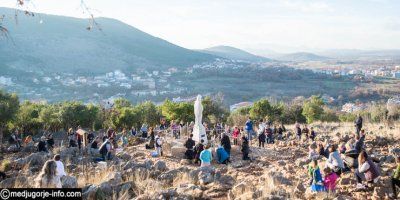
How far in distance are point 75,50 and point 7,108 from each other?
123m

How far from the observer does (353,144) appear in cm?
1438

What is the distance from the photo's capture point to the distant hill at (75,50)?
128 metres

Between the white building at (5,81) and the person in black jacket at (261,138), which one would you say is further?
the white building at (5,81)

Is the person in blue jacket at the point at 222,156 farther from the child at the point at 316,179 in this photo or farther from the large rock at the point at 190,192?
the large rock at the point at 190,192

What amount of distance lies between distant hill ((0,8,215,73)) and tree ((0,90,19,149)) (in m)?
93.3

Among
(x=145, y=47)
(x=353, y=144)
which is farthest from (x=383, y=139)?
(x=145, y=47)

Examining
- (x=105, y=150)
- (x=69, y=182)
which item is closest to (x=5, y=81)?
(x=105, y=150)

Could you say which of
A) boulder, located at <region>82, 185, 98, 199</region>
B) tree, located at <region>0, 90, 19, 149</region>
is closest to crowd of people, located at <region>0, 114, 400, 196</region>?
boulder, located at <region>82, 185, 98, 199</region>

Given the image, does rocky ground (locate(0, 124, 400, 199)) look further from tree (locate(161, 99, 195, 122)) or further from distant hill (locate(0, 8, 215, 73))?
distant hill (locate(0, 8, 215, 73))

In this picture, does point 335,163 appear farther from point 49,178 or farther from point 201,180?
point 49,178

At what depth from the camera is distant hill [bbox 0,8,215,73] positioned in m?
128

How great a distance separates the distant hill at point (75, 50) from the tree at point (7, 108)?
9327 cm

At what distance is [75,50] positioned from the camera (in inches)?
5812

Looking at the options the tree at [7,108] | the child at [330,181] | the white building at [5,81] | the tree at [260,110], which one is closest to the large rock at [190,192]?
the child at [330,181]
